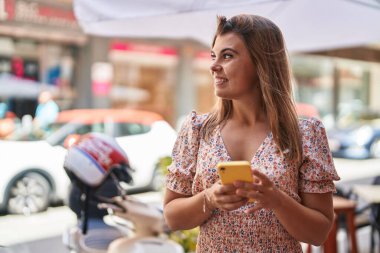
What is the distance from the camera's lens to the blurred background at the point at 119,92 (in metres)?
5.20

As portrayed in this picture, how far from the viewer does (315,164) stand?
1.68m

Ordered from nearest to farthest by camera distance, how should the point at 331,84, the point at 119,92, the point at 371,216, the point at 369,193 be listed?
the point at 369,193
the point at 371,216
the point at 119,92
the point at 331,84

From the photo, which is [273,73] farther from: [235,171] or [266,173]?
Answer: [235,171]

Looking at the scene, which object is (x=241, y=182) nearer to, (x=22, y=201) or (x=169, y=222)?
(x=169, y=222)

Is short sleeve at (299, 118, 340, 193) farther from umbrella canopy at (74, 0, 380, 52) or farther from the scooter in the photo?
the scooter

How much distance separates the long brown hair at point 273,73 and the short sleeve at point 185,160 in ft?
0.14

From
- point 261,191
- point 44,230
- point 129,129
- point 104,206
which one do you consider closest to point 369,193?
point 104,206

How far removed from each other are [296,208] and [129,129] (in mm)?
8014

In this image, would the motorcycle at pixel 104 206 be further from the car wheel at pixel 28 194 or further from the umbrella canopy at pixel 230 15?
the car wheel at pixel 28 194

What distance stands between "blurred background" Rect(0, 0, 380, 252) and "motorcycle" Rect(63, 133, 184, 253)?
1.42ft

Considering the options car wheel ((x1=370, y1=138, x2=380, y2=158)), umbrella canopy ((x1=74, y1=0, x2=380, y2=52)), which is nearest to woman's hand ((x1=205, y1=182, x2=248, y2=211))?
umbrella canopy ((x1=74, y1=0, x2=380, y2=52))

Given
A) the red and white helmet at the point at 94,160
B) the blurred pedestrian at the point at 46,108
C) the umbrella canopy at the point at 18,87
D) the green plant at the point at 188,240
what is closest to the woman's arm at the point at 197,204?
the red and white helmet at the point at 94,160

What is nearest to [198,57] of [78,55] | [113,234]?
[78,55]

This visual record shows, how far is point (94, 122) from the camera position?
31.2 ft
